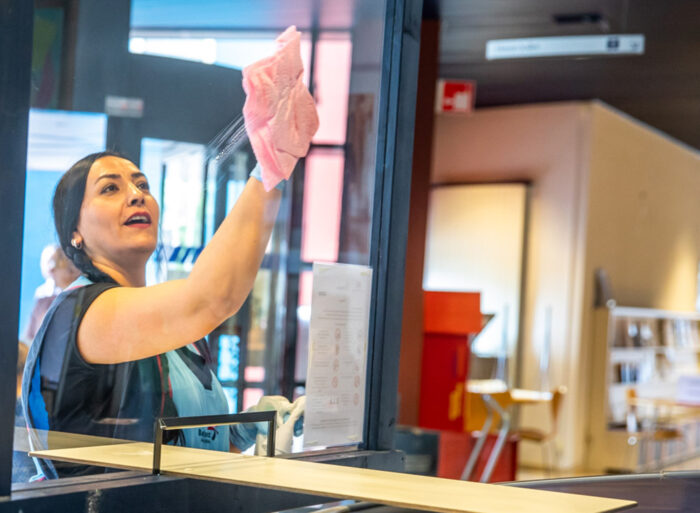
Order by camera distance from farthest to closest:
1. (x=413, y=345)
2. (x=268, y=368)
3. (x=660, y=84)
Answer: (x=660, y=84), (x=413, y=345), (x=268, y=368)

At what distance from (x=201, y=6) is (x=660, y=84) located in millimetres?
7868

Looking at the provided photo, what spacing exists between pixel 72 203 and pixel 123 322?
0.66 feet

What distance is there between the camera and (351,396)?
1.89m

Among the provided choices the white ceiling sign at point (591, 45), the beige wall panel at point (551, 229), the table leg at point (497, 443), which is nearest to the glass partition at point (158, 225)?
the white ceiling sign at point (591, 45)

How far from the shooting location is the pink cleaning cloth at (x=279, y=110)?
164 centimetres

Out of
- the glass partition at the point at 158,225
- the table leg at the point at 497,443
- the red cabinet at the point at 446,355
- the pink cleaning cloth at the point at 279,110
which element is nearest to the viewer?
the glass partition at the point at 158,225

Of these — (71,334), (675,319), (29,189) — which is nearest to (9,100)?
(29,189)

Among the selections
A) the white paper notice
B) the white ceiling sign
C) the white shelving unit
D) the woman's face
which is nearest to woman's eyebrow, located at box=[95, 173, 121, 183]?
the woman's face

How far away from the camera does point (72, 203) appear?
1.37m

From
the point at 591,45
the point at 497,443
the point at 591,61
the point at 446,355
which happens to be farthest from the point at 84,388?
the point at 591,61

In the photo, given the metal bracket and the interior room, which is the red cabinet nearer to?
the interior room

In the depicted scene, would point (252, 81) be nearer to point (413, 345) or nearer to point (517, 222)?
point (413, 345)

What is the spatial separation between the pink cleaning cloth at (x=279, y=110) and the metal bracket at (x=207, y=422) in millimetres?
398

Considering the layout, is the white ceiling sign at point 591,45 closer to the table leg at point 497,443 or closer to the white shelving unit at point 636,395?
the table leg at point 497,443
